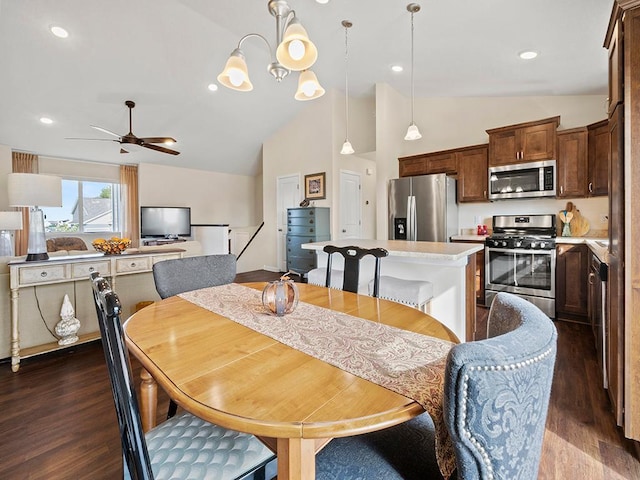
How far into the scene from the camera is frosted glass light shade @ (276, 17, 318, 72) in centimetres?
161

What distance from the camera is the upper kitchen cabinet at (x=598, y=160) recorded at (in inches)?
127

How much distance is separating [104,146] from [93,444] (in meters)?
5.85

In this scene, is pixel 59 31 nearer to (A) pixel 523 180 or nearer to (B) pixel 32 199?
(B) pixel 32 199

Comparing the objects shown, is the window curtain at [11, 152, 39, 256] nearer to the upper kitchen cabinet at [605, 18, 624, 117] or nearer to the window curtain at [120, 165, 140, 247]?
the window curtain at [120, 165, 140, 247]

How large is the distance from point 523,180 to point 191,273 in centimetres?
393

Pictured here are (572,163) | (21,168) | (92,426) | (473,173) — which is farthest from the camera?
(21,168)

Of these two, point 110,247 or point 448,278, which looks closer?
point 448,278

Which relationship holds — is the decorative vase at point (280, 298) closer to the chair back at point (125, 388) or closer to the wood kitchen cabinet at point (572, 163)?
the chair back at point (125, 388)

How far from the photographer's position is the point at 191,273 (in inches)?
76.7

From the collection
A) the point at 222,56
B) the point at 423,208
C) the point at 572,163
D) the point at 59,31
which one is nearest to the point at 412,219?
the point at 423,208

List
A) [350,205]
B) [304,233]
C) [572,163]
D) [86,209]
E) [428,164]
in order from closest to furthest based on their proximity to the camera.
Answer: [572,163] → [428,164] → [304,233] → [350,205] → [86,209]

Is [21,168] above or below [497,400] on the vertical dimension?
above

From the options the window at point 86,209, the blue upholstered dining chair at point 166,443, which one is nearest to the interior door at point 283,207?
the window at point 86,209

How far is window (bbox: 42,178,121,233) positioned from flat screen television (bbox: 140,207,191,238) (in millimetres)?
811
